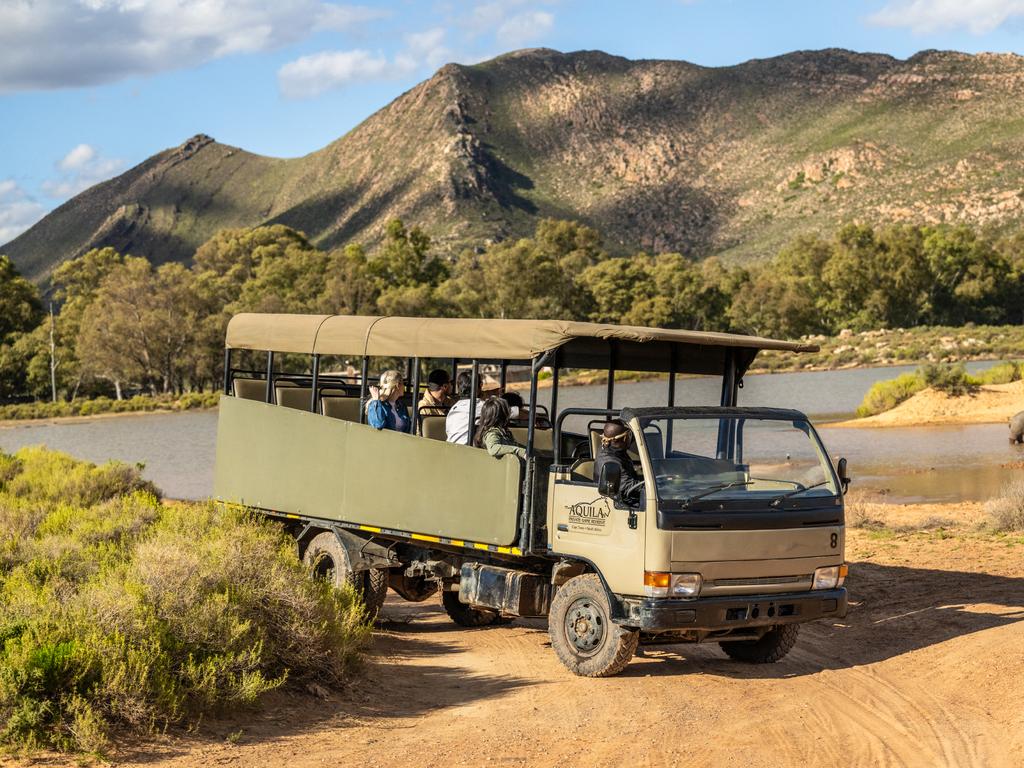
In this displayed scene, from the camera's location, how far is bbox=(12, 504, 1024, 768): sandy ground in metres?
8.22

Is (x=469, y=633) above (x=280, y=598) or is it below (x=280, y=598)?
below

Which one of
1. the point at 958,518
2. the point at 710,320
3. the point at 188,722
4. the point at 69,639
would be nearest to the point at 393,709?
the point at 188,722

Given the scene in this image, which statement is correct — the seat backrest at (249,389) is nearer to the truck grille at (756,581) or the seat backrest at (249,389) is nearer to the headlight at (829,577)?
the truck grille at (756,581)

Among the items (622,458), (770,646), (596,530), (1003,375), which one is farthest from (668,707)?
(1003,375)

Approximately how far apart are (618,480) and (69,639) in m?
4.05

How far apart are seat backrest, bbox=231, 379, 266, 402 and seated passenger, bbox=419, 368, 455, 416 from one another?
2425mm

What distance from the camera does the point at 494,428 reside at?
10.9 m

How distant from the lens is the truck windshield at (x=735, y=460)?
381 inches

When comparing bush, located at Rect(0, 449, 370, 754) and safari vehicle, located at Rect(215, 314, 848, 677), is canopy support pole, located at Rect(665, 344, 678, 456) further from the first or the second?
bush, located at Rect(0, 449, 370, 754)

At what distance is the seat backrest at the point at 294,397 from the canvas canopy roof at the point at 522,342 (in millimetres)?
635

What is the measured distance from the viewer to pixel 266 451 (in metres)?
13.4

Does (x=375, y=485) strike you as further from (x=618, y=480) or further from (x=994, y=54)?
(x=994, y=54)

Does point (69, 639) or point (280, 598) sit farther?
point (280, 598)

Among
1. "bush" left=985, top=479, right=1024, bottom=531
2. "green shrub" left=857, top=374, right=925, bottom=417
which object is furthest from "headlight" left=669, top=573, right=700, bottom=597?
"green shrub" left=857, top=374, right=925, bottom=417
